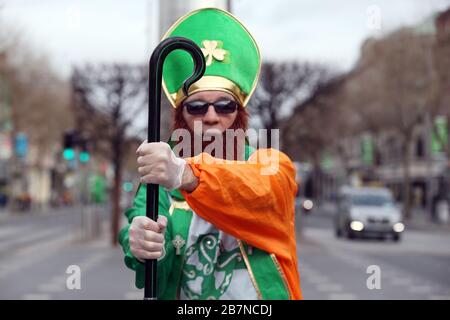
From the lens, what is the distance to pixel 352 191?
25781mm

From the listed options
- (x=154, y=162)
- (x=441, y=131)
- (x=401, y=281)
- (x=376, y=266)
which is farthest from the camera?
(x=441, y=131)

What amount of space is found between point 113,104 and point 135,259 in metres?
19.3

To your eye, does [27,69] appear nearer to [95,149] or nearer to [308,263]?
[95,149]

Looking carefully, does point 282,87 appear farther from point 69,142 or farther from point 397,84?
point 397,84

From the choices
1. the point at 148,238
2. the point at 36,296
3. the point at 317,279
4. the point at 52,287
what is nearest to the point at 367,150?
the point at 317,279

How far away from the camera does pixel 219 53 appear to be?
271 centimetres

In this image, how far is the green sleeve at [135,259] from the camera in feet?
8.25

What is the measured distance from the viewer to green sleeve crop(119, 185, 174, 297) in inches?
Result: 99.0

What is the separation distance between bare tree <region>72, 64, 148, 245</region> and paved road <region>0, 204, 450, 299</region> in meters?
2.31

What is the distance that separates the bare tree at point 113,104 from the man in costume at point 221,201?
18.3 m

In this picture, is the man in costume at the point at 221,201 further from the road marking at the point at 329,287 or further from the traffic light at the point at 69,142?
the traffic light at the point at 69,142

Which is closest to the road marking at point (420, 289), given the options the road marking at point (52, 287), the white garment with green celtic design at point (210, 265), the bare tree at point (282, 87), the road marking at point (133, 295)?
the road marking at point (133, 295)
